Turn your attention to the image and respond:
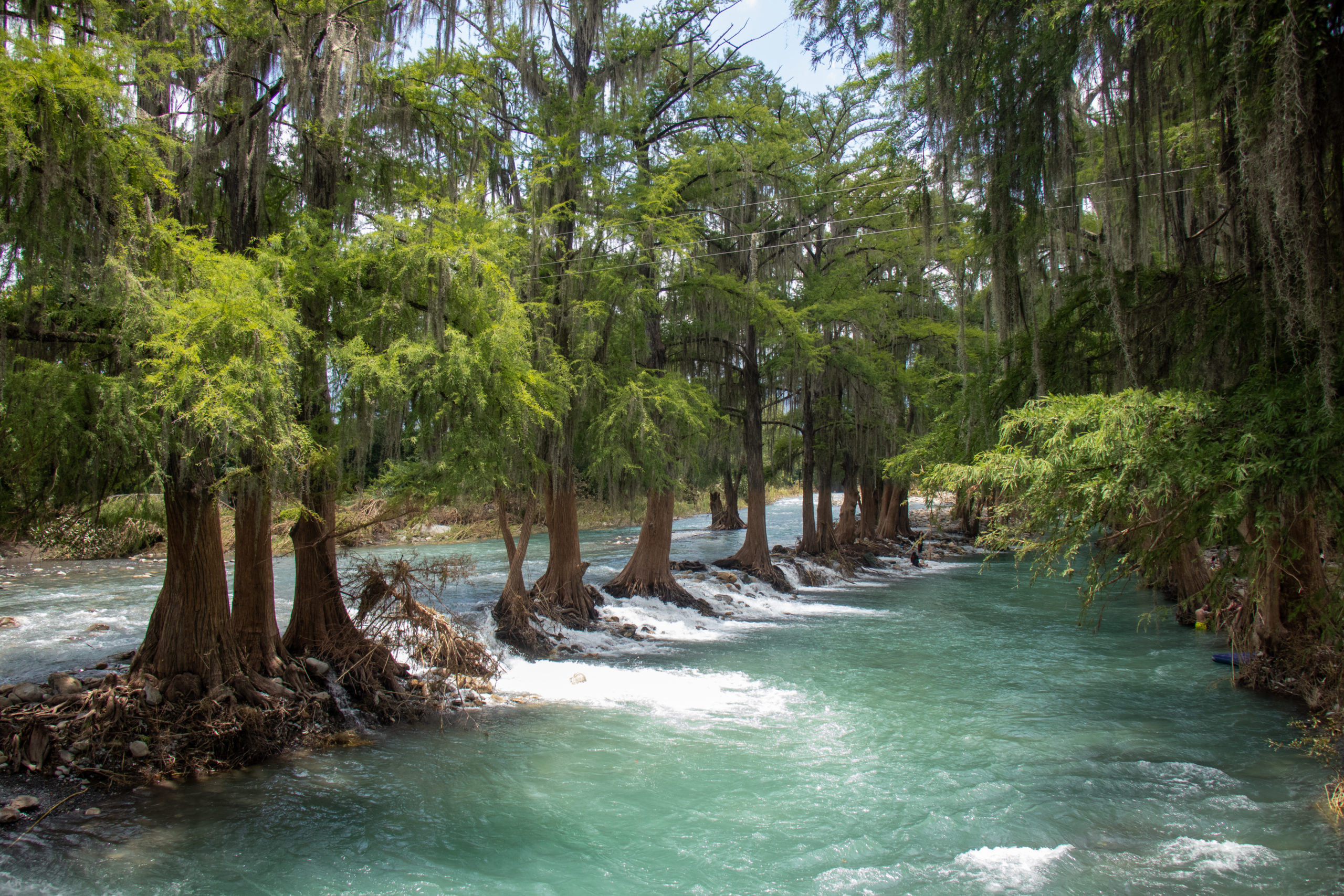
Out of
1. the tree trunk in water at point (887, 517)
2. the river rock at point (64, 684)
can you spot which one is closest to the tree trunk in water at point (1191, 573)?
the river rock at point (64, 684)

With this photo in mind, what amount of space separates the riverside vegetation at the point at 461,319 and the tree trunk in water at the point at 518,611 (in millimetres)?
78

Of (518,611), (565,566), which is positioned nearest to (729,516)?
(565,566)

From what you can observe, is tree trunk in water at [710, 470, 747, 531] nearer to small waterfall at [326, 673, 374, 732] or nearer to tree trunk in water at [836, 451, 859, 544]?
tree trunk in water at [836, 451, 859, 544]

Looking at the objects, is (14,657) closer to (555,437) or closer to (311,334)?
(311,334)

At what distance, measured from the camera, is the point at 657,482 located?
48.8ft

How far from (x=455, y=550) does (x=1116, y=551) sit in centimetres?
2399

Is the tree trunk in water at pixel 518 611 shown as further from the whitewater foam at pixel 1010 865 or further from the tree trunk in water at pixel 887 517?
the tree trunk in water at pixel 887 517

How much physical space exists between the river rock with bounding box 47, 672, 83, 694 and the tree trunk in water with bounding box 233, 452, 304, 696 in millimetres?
1437

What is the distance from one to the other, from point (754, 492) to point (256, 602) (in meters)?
14.1

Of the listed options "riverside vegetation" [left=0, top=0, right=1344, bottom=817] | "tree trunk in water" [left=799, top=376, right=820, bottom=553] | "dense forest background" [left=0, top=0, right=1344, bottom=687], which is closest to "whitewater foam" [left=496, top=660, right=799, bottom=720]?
"riverside vegetation" [left=0, top=0, right=1344, bottom=817]

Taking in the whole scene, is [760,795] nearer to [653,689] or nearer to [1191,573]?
[653,689]

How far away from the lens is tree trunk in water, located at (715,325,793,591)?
808 inches

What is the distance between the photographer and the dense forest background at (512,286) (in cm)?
561

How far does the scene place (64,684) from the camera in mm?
7781
